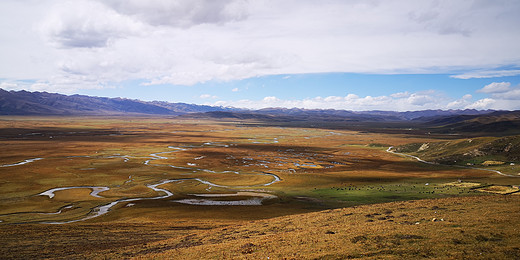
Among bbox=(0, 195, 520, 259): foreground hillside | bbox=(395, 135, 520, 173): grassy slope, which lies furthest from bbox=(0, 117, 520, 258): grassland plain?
bbox=(395, 135, 520, 173): grassy slope

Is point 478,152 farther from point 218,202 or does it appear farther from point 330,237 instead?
point 330,237

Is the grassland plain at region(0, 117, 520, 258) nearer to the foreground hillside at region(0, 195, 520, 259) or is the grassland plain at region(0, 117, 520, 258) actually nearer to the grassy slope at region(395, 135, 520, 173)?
the foreground hillside at region(0, 195, 520, 259)

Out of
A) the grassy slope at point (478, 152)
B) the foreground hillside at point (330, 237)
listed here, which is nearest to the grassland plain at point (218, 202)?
the foreground hillside at point (330, 237)

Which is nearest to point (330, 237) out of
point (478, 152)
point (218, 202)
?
point (218, 202)

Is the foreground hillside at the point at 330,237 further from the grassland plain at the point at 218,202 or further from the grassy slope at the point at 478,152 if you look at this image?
the grassy slope at the point at 478,152

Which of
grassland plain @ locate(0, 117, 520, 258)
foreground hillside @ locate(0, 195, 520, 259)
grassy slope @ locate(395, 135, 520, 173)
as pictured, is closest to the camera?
foreground hillside @ locate(0, 195, 520, 259)
